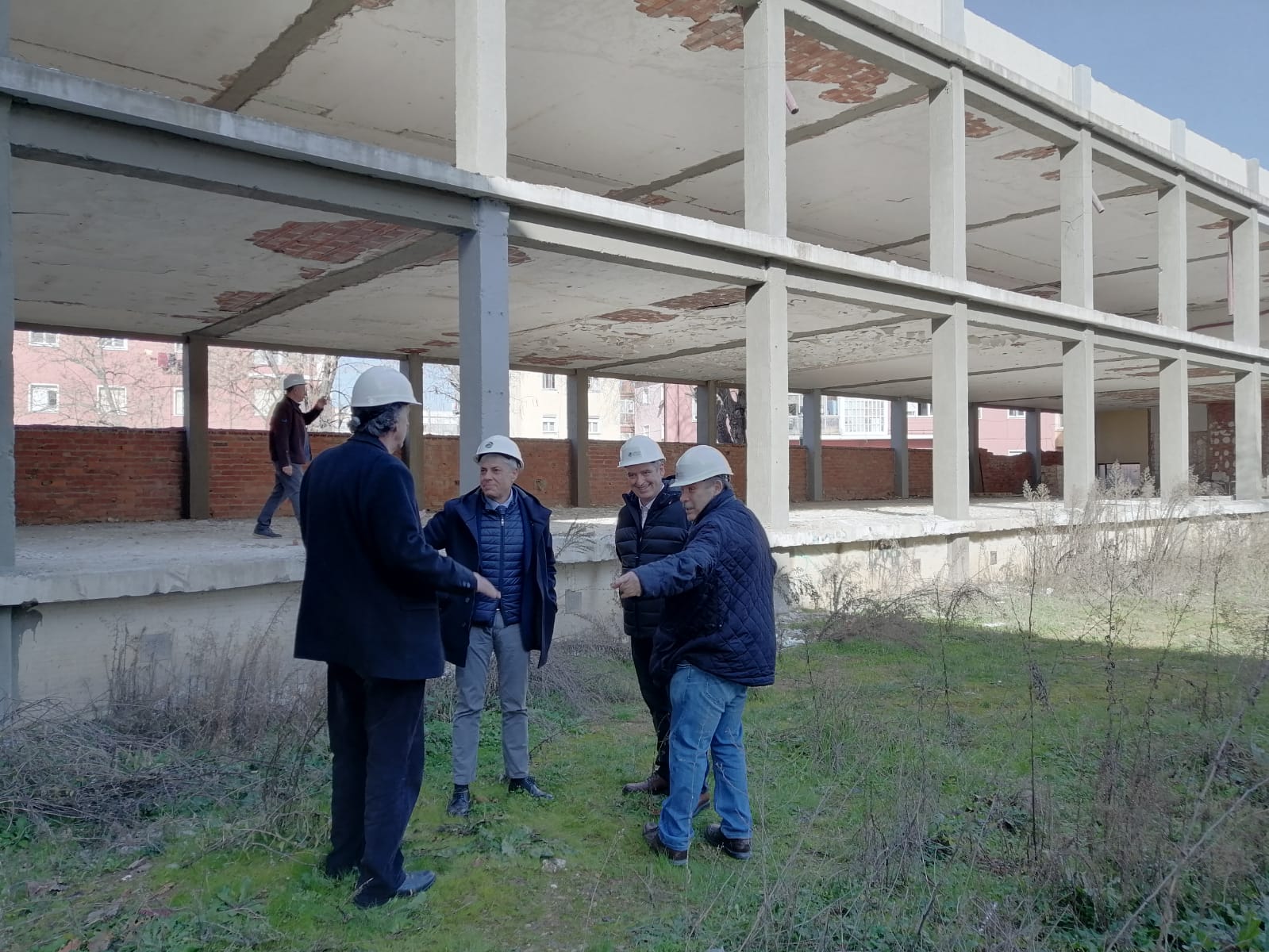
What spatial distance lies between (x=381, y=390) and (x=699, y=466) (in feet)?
4.38

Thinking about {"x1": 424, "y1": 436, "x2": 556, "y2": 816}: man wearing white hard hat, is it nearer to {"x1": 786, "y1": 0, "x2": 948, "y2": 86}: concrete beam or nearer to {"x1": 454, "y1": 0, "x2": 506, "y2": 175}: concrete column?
{"x1": 454, "y1": 0, "x2": 506, "y2": 175}: concrete column

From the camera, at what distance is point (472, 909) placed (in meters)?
3.40

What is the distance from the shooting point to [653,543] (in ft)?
14.3

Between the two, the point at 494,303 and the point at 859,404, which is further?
the point at 859,404

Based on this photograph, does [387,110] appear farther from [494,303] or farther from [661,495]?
[661,495]

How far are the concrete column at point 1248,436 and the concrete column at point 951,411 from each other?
8179mm

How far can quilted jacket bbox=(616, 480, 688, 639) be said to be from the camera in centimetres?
434

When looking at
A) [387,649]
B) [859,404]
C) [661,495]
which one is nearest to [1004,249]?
[661,495]

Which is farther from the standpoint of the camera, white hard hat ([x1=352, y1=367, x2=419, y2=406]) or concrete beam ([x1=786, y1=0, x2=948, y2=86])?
concrete beam ([x1=786, y1=0, x2=948, y2=86])

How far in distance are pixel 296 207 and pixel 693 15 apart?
4237mm

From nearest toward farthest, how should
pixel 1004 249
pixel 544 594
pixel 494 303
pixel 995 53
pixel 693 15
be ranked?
1. pixel 544 594
2. pixel 494 303
3. pixel 693 15
4. pixel 995 53
5. pixel 1004 249

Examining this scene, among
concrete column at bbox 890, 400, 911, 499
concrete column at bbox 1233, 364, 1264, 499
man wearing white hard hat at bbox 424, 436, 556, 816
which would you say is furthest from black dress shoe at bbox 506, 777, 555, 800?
concrete column at bbox 890, 400, 911, 499

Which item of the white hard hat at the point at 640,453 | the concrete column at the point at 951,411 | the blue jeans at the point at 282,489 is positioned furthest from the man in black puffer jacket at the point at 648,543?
the concrete column at the point at 951,411

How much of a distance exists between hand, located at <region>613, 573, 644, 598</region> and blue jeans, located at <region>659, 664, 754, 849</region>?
449 mm
